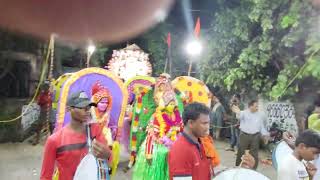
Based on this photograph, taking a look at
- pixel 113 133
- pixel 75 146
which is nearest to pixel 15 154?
pixel 113 133

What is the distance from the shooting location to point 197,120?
2.72m

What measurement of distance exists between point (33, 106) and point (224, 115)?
4865mm

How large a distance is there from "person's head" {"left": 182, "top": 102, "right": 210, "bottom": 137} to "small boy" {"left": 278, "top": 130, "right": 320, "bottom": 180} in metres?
0.53

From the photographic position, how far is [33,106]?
37.0 feet

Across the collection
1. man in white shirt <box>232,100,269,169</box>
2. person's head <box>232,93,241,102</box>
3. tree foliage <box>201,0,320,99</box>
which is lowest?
man in white shirt <box>232,100,269,169</box>

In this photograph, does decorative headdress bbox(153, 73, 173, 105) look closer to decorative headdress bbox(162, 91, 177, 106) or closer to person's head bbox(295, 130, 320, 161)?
decorative headdress bbox(162, 91, 177, 106)

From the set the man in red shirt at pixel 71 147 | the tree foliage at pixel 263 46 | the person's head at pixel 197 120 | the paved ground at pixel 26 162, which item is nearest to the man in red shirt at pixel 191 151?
the person's head at pixel 197 120

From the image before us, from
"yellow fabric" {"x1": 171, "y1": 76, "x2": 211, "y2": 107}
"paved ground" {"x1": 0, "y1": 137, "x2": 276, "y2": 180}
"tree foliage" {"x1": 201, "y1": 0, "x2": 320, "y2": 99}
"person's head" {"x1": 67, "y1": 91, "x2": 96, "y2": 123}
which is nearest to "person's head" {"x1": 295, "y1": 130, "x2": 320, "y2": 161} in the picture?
"person's head" {"x1": 67, "y1": 91, "x2": 96, "y2": 123}

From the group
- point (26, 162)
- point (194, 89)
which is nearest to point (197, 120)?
point (194, 89)

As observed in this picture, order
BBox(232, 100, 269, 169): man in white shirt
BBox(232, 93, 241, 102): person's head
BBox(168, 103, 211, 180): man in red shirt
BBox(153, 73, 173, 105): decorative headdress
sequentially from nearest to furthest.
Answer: BBox(168, 103, 211, 180): man in red shirt < BBox(153, 73, 173, 105): decorative headdress < BBox(232, 100, 269, 169): man in white shirt < BBox(232, 93, 241, 102): person's head

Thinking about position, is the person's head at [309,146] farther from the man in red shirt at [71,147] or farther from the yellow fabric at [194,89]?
the yellow fabric at [194,89]

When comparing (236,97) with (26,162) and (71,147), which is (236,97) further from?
(71,147)

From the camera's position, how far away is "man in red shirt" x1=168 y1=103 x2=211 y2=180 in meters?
2.53

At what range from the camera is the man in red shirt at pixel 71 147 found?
260 cm
